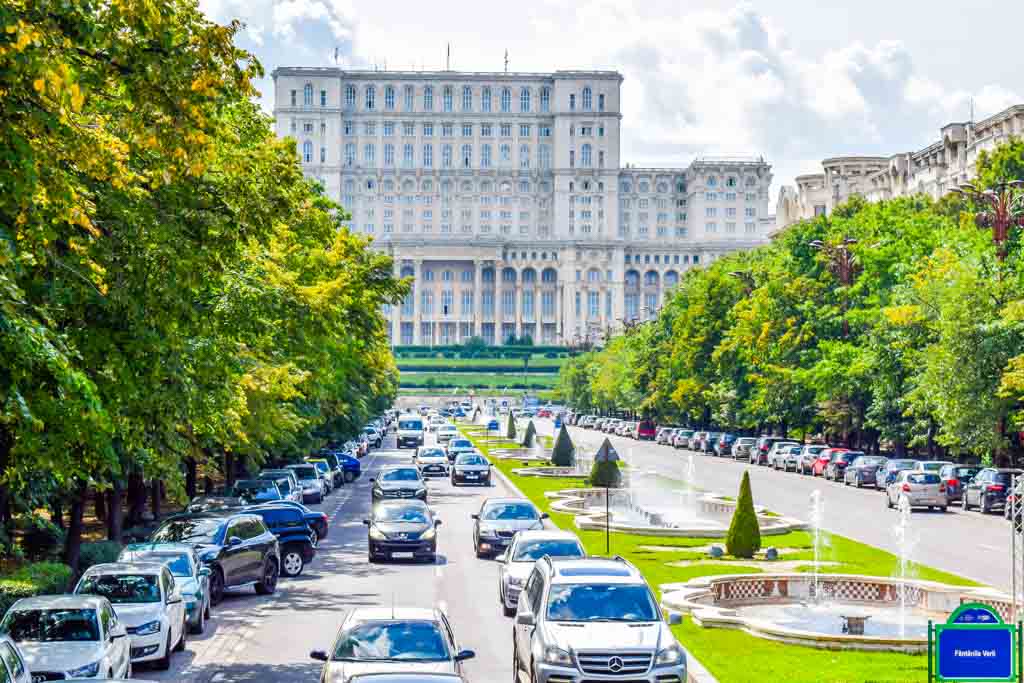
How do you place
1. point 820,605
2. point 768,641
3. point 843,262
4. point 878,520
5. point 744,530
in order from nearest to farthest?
point 768,641 < point 820,605 < point 744,530 < point 878,520 < point 843,262

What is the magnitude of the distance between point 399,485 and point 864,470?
68.9 feet

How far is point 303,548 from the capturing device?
30.1 m

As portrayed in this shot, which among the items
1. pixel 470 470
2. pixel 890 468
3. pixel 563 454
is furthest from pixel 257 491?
pixel 563 454

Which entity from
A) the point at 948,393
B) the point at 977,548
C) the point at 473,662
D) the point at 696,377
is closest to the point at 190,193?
the point at 473,662

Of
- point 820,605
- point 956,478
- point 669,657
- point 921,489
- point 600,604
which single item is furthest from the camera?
point 956,478

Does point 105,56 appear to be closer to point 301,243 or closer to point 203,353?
point 203,353

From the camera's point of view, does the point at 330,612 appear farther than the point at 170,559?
Yes

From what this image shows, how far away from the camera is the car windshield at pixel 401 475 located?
44875 mm

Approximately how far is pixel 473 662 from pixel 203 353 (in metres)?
6.19

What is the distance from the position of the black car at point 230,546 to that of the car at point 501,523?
531 cm

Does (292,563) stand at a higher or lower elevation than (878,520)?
higher

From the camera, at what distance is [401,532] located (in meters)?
31.2

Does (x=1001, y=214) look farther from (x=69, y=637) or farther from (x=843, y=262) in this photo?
(x=69, y=637)

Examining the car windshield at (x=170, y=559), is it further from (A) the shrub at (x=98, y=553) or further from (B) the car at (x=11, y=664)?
(B) the car at (x=11, y=664)
